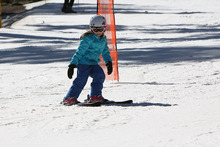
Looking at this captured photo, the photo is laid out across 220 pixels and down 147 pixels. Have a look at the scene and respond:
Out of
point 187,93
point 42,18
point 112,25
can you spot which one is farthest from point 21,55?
point 42,18

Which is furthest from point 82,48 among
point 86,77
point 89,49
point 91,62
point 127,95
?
point 127,95

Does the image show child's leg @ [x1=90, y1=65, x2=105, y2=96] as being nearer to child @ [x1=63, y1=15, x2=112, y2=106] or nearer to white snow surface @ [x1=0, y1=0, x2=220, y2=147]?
child @ [x1=63, y1=15, x2=112, y2=106]

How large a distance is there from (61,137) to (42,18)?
2262 cm

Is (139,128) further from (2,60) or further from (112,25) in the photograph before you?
(2,60)

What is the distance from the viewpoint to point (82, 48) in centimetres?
644

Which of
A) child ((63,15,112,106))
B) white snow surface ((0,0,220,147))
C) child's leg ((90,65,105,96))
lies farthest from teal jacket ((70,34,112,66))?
white snow surface ((0,0,220,147))

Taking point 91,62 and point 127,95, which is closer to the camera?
point 91,62

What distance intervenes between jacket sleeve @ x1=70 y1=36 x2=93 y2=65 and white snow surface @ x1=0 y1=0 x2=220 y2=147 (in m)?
0.65

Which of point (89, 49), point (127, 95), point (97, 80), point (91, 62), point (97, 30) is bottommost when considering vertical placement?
point (127, 95)

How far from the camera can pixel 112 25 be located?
8.88 meters

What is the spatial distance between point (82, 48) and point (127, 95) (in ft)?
4.20

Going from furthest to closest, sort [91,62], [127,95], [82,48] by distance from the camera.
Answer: [127,95] → [91,62] → [82,48]

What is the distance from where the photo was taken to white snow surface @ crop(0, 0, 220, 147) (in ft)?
15.1

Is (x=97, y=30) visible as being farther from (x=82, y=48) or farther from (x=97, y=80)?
(x=97, y=80)
